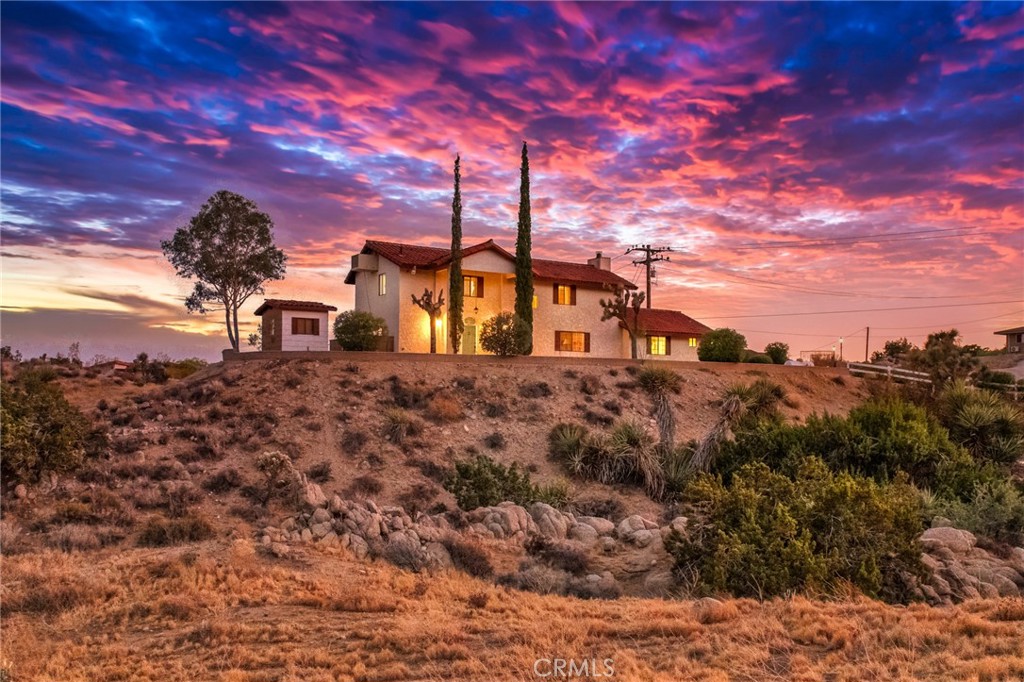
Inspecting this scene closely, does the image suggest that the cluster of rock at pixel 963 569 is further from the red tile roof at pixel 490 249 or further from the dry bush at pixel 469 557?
the red tile roof at pixel 490 249

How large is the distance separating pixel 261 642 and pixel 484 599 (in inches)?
131

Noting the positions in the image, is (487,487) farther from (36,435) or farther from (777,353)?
(777,353)

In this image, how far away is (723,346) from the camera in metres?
46.7

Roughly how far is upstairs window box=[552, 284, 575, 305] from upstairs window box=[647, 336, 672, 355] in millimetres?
6313

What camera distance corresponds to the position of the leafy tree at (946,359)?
36.3 meters

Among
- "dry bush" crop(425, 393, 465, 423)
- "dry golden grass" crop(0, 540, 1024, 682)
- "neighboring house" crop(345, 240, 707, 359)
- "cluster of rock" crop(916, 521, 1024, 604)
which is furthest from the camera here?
"neighboring house" crop(345, 240, 707, 359)

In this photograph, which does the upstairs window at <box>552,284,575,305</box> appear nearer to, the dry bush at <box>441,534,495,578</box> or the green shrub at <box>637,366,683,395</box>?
the green shrub at <box>637,366,683,395</box>

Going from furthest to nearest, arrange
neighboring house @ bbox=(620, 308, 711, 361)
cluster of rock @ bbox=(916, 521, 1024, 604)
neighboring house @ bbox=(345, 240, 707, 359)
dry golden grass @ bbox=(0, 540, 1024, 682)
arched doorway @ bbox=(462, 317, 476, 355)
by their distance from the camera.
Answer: neighboring house @ bbox=(620, 308, 711, 361)
arched doorway @ bbox=(462, 317, 476, 355)
neighboring house @ bbox=(345, 240, 707, 359)
cluster of rock @ bbox=(916, 521, 1024, 604)
dry golden grass @ bbox=(0, 540, 1024, 682)

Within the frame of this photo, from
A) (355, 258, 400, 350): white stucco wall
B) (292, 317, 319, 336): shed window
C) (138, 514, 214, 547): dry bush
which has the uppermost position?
(355, 258, 400, 350): white stucco wall

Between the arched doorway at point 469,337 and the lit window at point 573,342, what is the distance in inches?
223

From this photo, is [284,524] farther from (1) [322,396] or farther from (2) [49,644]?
(1) [322,396]

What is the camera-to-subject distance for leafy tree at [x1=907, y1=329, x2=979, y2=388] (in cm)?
3628

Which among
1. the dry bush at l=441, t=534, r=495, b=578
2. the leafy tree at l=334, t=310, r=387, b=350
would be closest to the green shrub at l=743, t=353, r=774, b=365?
the leafy tree at l=334, t=310, r=387, b=350

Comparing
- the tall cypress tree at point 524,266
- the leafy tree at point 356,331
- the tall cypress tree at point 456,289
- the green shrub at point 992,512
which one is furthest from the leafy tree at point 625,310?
the green shrub at point 992,512
